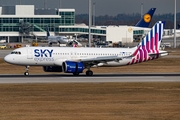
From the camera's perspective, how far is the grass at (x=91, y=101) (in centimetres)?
3422

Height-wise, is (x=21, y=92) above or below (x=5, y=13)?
below

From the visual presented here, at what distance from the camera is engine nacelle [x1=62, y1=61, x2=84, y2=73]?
5822 cm

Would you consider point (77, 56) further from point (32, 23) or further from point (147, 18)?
point (32, 23)

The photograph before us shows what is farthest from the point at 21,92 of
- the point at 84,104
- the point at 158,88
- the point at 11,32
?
the point at 11,32

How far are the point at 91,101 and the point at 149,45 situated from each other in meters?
25.8

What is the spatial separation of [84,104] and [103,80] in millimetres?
16455

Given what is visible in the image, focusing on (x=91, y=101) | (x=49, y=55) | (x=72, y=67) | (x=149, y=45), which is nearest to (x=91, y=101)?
(x=91, y=101)

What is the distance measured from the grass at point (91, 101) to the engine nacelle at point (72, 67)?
7499 millimetres

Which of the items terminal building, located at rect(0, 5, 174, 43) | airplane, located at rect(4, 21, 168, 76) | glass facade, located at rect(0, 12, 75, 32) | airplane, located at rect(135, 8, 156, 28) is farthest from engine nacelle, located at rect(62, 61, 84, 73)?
glass facade, located at rect(0, 12, 75, 32)

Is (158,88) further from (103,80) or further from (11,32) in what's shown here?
(11,32)

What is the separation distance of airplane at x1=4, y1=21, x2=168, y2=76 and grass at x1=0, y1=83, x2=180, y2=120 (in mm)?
9391

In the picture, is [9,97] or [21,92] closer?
[9,97]

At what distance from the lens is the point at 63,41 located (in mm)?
167000

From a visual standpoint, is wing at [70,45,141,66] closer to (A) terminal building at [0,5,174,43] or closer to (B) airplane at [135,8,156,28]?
(B) airplane at [135,8,156,28]
